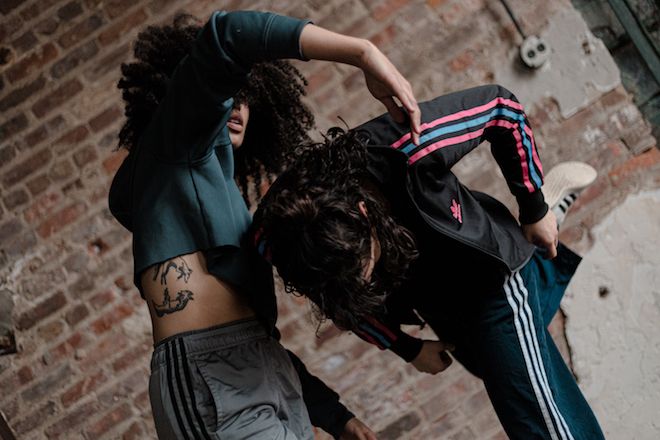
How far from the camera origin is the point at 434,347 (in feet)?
3.84

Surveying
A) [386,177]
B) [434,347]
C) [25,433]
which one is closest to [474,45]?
[386,177]

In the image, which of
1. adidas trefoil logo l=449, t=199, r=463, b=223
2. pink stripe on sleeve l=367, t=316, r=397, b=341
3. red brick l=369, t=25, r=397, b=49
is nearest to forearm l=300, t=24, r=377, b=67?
adidas trefoil logo l=449, t=199, r=463, b=223

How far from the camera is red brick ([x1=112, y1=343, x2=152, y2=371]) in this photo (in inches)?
59.9

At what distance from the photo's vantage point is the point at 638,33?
5.33ft

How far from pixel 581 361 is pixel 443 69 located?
3.59ft

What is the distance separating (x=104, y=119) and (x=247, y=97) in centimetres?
68

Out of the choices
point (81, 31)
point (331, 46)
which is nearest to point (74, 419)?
point (81, 31)

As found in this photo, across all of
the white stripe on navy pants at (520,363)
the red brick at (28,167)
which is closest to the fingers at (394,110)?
the white stripe on navy pants at (520,363)

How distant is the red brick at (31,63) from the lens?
1533mm

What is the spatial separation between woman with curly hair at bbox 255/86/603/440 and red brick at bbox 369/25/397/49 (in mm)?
663

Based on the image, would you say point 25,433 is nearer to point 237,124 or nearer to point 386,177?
point 237,124

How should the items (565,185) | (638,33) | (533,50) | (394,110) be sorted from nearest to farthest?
(394,110) → (565,185) → (533,50) → (638,33)

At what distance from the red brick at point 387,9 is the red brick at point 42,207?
4.02 ft

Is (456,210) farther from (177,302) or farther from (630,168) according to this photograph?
(630,168)
